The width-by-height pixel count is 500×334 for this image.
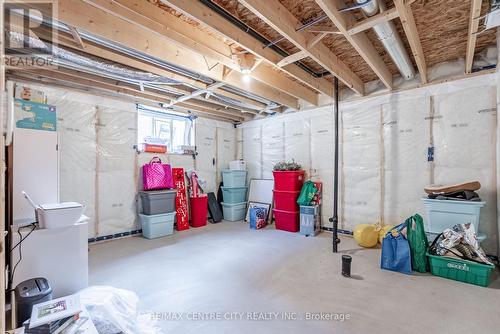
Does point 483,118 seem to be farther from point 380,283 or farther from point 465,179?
point 380,283

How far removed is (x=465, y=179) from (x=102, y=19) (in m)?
4.64

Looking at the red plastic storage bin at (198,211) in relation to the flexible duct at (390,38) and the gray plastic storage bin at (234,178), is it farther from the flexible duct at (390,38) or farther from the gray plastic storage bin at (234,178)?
the flexible duct at (390,38)

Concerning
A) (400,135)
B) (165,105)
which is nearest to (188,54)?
(165,105)

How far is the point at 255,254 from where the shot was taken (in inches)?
128

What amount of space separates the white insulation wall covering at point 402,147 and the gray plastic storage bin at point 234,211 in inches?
64.5

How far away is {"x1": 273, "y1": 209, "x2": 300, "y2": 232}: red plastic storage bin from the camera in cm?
437

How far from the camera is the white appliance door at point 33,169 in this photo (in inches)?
78.7

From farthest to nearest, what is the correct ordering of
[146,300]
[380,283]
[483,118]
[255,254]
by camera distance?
[255,254], [483,118], [380,283], [146,300]

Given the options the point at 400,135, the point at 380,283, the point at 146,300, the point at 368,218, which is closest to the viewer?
the point at 146,300

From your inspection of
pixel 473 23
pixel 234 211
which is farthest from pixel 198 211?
pixel 473 23

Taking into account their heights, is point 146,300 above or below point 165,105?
below

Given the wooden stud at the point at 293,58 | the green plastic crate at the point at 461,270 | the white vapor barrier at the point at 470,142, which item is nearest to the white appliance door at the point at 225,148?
the wooden stud at the point at 293,58

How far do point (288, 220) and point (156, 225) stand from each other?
7.94ft

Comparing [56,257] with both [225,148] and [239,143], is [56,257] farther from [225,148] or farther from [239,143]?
[239,143]
